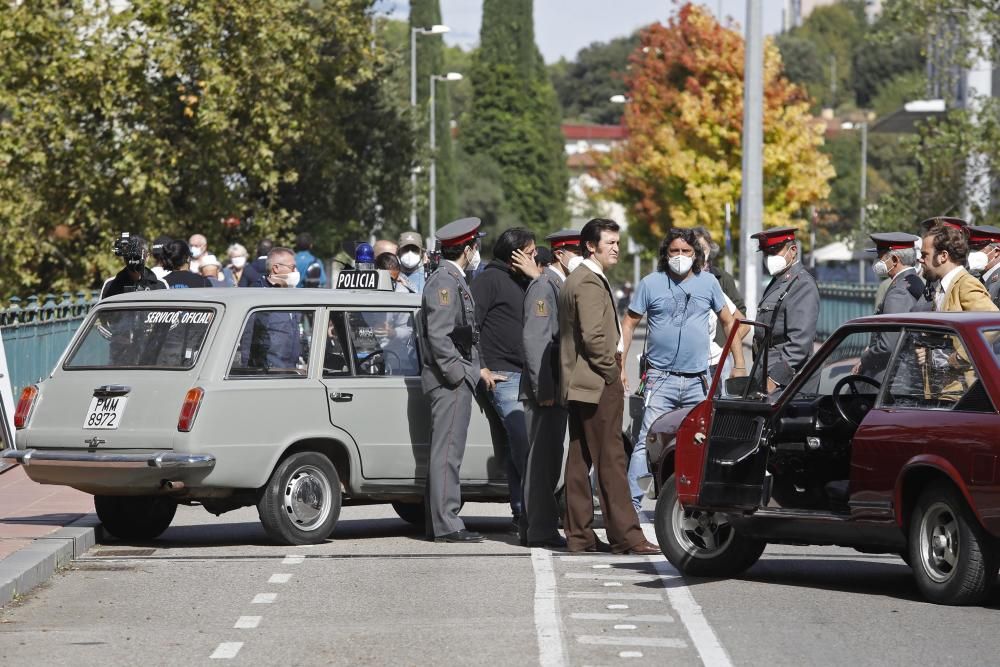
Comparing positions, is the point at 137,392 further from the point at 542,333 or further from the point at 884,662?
the point at 884,662

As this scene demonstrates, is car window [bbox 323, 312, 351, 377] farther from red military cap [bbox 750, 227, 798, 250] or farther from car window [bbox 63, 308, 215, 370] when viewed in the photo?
red military cap [bbox 750, 227, 798, 250]

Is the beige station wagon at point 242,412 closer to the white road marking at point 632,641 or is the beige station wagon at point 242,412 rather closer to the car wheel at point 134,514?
the car wheel at point 134,514

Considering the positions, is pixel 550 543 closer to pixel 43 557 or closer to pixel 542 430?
pixel 542 430

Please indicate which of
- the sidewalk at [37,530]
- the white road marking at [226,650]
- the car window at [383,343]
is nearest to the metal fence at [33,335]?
the sidewalk at [37,530]

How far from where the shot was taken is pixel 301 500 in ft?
38.4

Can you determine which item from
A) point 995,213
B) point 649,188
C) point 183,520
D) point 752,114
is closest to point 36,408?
point 183,520

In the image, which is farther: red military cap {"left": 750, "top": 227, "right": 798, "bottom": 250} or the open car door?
red military cap {"left": 750, "top": 227, "right": 798, "bottom": 250}

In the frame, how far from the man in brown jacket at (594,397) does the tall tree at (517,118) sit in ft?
329

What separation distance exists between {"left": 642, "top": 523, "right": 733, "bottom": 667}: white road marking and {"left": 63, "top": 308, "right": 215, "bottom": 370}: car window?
2981mm

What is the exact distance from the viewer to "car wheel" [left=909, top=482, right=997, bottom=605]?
8961mm

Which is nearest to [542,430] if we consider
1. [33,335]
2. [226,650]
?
[226,650]

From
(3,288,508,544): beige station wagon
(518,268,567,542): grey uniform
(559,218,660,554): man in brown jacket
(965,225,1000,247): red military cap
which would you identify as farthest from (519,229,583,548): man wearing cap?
(965,225,1000,247): red military cap

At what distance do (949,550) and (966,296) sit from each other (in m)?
2.54

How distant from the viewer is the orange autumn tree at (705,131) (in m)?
50.1
